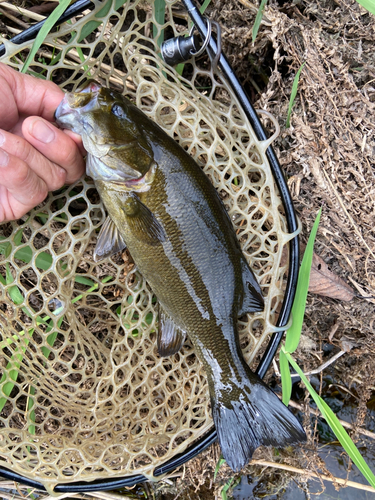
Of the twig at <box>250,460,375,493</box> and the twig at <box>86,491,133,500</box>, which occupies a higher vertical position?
the twig at <box>250,460,375,493</box>

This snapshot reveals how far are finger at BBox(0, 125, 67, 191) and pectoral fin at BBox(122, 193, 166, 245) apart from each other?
0.38m

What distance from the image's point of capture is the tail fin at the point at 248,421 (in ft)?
6.51

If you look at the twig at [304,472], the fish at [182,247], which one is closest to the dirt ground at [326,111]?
the twig at [304,472]

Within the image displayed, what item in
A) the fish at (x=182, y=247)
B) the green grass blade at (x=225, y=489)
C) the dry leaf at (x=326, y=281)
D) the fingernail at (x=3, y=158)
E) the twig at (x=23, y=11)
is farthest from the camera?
the green grass blade at (x=225, y=489)

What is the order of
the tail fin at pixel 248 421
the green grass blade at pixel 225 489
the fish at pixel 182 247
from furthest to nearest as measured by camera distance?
the green grass blade at pixel 225 489 → the tail fin at pixel 248 421 → the fish at pixel 182 247

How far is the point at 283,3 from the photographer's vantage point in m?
2.36

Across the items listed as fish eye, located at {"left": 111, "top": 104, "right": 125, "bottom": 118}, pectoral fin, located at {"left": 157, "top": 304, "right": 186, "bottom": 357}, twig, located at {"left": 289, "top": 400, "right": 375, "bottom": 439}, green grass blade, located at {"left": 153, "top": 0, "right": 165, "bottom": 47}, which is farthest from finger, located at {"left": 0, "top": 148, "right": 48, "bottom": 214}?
twig, located at {"left": 289, "top": 400, "right": 375, "bottom": 439}

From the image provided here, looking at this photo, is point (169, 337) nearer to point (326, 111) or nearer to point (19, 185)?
point (19, 185)

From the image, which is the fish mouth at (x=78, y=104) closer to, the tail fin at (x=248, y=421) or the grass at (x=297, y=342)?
the grass at (x=297, y=342)

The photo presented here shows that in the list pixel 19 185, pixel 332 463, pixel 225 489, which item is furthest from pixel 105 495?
pixel 19 185

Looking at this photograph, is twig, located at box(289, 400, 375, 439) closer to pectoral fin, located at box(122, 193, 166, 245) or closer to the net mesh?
the net mesh

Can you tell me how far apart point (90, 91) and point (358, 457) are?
97.8 inches

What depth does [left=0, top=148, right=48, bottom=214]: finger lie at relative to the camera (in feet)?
5.27

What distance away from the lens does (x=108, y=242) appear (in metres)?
2.02
